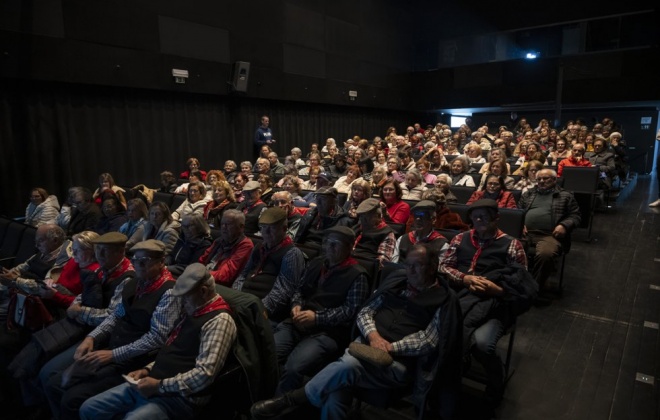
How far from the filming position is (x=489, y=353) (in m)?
2.19

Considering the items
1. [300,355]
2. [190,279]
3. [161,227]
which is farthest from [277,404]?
[161,227]

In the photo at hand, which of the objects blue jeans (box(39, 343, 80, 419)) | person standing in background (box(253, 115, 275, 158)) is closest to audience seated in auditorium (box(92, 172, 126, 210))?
blue jeans (box(39, 343, 80, 419))

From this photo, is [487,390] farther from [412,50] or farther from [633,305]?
[412,50]

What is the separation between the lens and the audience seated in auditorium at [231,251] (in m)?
2.85

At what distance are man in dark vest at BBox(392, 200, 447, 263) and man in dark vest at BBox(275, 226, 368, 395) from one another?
2.03ft

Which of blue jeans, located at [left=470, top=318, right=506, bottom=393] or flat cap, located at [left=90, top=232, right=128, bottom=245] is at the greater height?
flat cap, located at [left=90, top=232, right=128, bottom=245]

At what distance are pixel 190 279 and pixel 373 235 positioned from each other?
1537mm

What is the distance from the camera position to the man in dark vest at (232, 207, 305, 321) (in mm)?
2584

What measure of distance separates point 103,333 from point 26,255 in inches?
83.3

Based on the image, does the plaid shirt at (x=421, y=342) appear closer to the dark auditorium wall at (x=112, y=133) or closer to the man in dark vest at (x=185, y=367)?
the man in dark vest at (x=185, y=367)

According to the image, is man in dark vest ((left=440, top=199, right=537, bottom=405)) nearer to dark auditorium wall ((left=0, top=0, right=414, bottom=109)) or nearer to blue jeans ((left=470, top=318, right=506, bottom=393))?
blue jeans ((left=470, top=318, right=506, bottom=393))

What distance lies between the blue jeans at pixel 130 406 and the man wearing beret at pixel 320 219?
5.89 ft

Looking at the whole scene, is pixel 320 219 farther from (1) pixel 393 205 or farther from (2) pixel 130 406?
(2) pixel 130 406

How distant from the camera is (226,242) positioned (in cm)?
298
